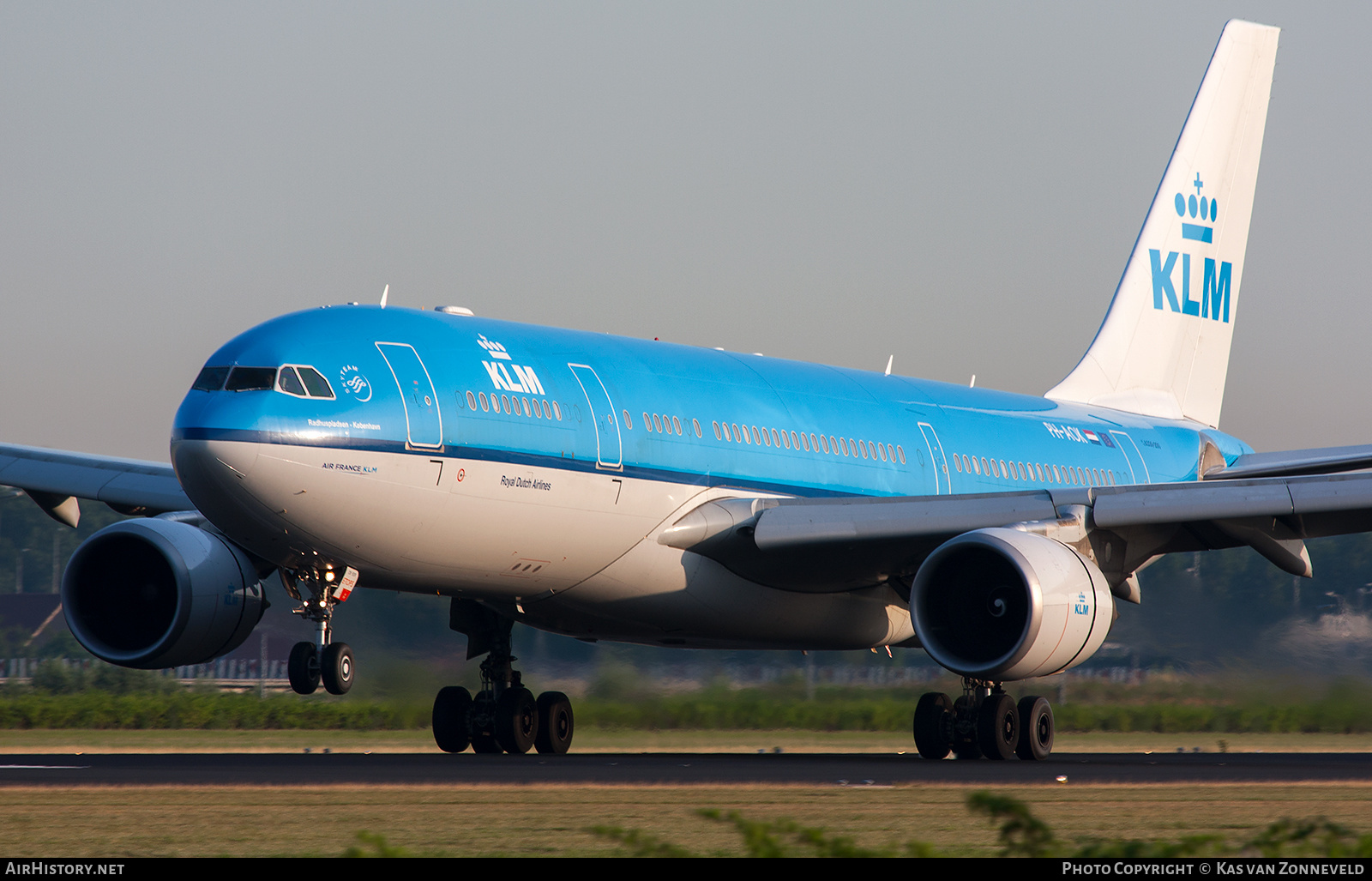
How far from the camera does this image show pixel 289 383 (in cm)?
1466

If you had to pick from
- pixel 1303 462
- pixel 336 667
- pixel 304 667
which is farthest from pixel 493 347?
pixel 1303 462

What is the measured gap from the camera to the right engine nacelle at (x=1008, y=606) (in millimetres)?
16062

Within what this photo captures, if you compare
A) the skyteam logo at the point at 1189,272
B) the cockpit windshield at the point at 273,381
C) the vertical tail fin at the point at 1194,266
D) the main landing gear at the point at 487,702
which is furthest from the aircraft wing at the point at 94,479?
the skyteam logo at the point at 1189,272

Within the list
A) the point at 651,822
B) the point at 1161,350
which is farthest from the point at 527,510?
the point at 1161,350

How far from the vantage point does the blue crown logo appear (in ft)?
93.2

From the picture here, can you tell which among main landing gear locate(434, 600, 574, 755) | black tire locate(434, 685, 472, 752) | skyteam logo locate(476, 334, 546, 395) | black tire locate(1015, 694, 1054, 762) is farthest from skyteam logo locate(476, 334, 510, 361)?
black tire locate(1015, 694, 1054, 762)

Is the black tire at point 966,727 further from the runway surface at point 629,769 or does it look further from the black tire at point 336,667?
the black tire at point 336,667

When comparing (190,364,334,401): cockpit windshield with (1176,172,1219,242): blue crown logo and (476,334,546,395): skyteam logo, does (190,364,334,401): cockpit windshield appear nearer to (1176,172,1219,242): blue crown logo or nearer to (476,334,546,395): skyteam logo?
(476,334,546,395): skyteam logo

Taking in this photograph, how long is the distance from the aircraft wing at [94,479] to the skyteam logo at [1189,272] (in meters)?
16.2

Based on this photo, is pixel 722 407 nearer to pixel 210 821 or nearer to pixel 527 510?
pixel 527 510

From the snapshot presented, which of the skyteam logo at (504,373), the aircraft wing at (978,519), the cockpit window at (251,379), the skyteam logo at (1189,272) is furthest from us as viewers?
A: the skyteam logo at (1189,272)

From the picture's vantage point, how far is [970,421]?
22641mm

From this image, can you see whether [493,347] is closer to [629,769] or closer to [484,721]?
[629,769]

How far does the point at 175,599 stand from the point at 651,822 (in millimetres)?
8955
